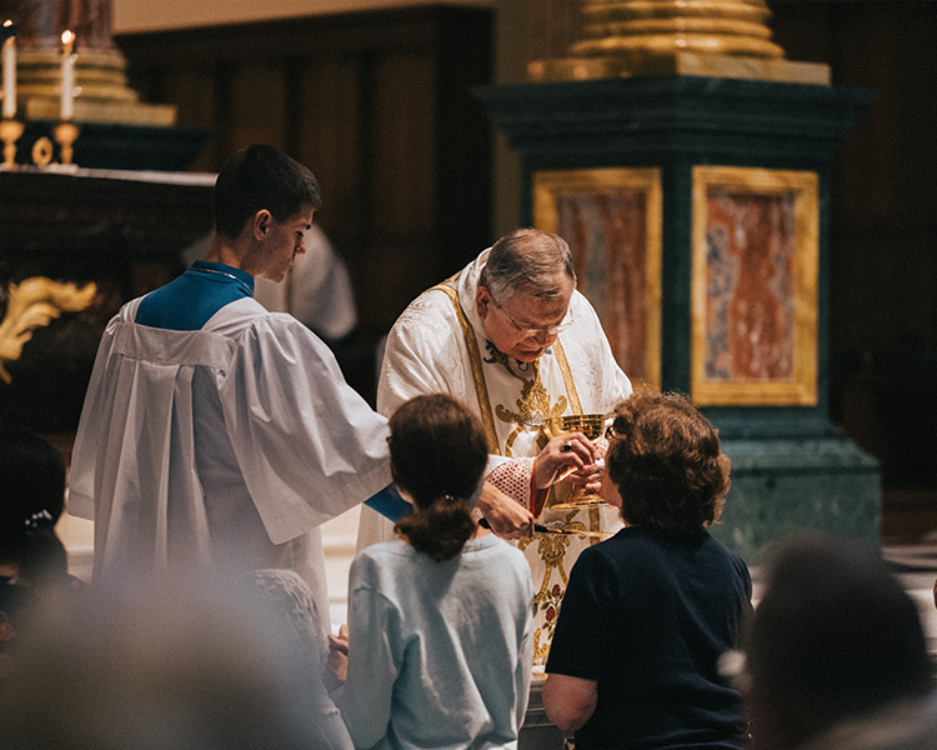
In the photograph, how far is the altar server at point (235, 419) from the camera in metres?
2.53

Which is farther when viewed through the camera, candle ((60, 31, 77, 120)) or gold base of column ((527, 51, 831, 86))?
candle ((60, 31, 77, 120))

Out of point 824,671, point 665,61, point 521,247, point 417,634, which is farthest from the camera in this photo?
point 665,61

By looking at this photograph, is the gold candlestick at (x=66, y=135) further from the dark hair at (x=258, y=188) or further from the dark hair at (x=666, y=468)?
the dark hair at (x=666, y=468)

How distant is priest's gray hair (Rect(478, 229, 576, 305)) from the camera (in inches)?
124

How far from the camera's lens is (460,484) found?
2283 mm

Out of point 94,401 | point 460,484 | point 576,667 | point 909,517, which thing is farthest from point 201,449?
point 909,517

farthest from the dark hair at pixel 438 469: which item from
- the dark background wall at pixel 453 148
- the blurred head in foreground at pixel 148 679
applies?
the dark background wall at pixel 453 148

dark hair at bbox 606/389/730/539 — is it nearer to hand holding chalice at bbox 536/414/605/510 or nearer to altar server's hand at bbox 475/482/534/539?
altar server's hand at bbox 475/482/534/539

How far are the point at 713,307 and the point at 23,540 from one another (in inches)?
138

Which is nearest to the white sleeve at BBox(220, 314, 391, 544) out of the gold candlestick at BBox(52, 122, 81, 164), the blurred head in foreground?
the blurred head in foreground

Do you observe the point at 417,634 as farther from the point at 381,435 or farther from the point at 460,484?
the point at 381,435

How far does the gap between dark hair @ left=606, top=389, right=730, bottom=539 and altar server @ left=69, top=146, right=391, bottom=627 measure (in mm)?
436

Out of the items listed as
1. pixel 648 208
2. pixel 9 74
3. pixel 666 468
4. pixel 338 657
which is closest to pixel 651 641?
pixel 666 468

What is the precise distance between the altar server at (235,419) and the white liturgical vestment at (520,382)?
28.2 inches
